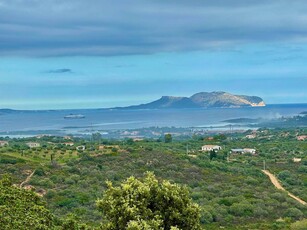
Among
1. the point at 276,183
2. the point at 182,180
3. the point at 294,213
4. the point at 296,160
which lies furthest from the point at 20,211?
the point at 296,160

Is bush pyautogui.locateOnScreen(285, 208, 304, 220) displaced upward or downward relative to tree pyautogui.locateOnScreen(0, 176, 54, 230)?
downward

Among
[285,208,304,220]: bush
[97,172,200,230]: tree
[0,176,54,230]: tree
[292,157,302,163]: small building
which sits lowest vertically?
[285,208,304,220]: bush

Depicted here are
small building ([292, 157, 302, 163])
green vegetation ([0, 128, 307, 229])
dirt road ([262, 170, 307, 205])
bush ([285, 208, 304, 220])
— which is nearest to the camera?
green vegetation ([0, 128, 307, 229])

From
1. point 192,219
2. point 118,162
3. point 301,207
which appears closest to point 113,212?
point 192,219

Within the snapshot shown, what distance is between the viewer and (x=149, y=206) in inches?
488

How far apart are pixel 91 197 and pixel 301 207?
1609 centimetres

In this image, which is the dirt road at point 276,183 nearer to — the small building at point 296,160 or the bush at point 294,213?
the bush at point 294,213

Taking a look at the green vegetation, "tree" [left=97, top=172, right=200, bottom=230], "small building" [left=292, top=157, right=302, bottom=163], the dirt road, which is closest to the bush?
the green vegetation

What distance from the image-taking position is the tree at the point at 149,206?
1181 cm

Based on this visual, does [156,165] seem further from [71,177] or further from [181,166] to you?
[71,177]

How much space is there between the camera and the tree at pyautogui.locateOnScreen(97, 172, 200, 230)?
38.8 feet

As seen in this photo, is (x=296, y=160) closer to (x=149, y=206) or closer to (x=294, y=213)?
(x=294, y=213)

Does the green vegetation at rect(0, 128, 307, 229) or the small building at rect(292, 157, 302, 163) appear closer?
the green vegetation at rect(0, 128, 307, 229)

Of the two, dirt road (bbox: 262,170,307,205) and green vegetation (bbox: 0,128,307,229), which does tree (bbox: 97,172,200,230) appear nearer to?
green vegetation (bbox: 0,128,307,229)
